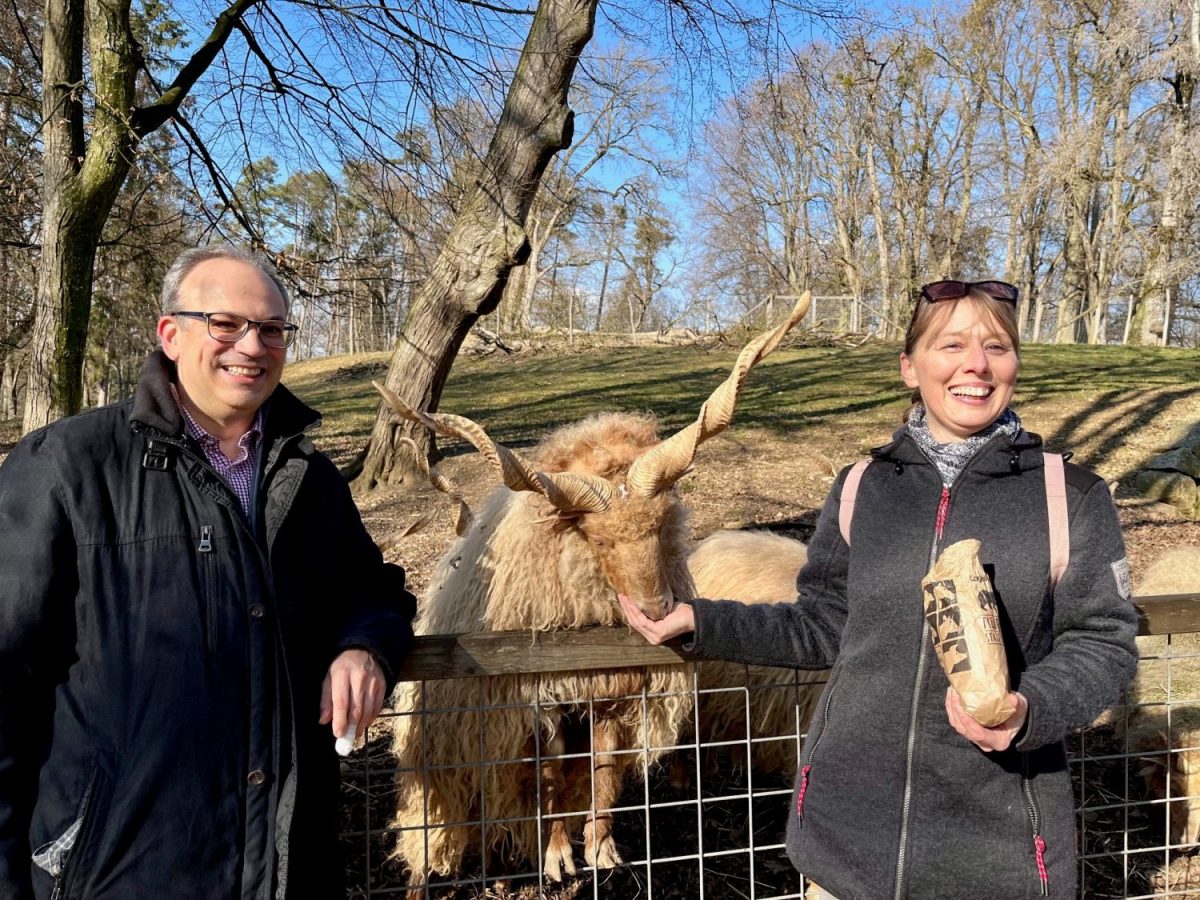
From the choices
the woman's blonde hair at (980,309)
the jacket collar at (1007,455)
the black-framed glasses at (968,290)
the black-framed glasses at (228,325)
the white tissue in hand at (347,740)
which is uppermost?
the black-framed glasses at (968,290)

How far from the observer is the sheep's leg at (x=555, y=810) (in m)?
3.66

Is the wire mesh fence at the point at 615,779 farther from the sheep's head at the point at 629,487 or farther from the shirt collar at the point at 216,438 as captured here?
the shirt collar at the point at 216,438

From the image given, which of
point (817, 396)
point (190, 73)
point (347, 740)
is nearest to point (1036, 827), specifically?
point (347, 740)

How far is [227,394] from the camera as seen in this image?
2055mm

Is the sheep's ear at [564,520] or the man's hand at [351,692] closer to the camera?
the man's hand at [351,692]

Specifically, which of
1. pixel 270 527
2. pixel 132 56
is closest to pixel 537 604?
pixel 270 527

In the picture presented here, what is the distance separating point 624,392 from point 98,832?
14341mm

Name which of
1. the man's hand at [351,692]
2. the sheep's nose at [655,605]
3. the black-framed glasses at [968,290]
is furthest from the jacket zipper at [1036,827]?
the man's hand at [351,692]

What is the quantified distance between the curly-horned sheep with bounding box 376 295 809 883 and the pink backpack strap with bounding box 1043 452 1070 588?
1.26 m

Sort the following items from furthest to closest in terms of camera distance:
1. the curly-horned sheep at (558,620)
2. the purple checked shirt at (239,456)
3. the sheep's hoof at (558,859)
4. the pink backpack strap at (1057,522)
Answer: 1. the sheep's hoof at (558,859)
2. the curly-horned sheep at (558,620)
3. the purple checked shirt at (239,456)
4. the pink backpack strap at (1057,522)

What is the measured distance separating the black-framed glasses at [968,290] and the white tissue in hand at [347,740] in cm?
184

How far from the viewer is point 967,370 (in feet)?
6.77

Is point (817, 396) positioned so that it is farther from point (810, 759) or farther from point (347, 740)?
point (347, 740)

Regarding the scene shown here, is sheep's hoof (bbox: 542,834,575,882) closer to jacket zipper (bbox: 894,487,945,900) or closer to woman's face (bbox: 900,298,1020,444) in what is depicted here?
jacket zipper (bbox: 894,487,945,900)
